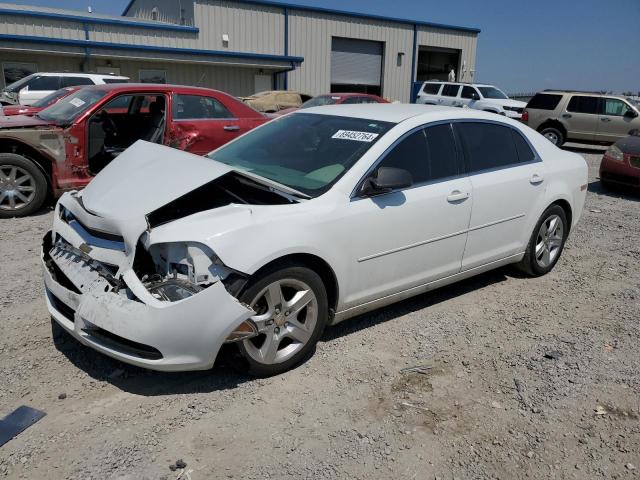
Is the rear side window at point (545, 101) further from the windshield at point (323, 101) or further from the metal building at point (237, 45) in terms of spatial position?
the metal building at point (237, 45)

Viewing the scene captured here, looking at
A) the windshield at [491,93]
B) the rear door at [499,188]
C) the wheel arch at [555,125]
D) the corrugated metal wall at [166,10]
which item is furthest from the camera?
the corrugated metal wall at [166,10]

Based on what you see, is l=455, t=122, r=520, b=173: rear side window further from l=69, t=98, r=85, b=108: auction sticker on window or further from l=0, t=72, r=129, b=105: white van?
l=0, t=72, r=129, b=105: white van

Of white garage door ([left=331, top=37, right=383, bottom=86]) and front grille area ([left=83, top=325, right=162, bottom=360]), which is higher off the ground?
white garage door ([left=331, top=37, right=383, bottom=86])

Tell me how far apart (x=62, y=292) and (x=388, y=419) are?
78.5 inches

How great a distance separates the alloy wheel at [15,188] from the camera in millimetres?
6398

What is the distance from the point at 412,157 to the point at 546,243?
2011mm

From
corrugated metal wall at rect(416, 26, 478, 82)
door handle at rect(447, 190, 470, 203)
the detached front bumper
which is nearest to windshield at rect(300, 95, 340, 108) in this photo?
door handle at rect(447, 190, 470, 203)

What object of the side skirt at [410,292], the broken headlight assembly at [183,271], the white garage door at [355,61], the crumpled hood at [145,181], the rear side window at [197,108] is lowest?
the side skirt at [410,292]

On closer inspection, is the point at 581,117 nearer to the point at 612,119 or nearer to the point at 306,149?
the point at 612,119

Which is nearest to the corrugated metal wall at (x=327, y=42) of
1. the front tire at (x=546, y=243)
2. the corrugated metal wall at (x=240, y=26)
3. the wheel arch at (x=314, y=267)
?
the corrugated metal wall at (x=240, y=26)

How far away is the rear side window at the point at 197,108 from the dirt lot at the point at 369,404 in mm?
3530

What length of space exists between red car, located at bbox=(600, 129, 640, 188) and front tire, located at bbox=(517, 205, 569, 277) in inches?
201

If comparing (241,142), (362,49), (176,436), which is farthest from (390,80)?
(176,436)

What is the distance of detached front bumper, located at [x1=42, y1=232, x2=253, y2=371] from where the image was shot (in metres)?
2.76
